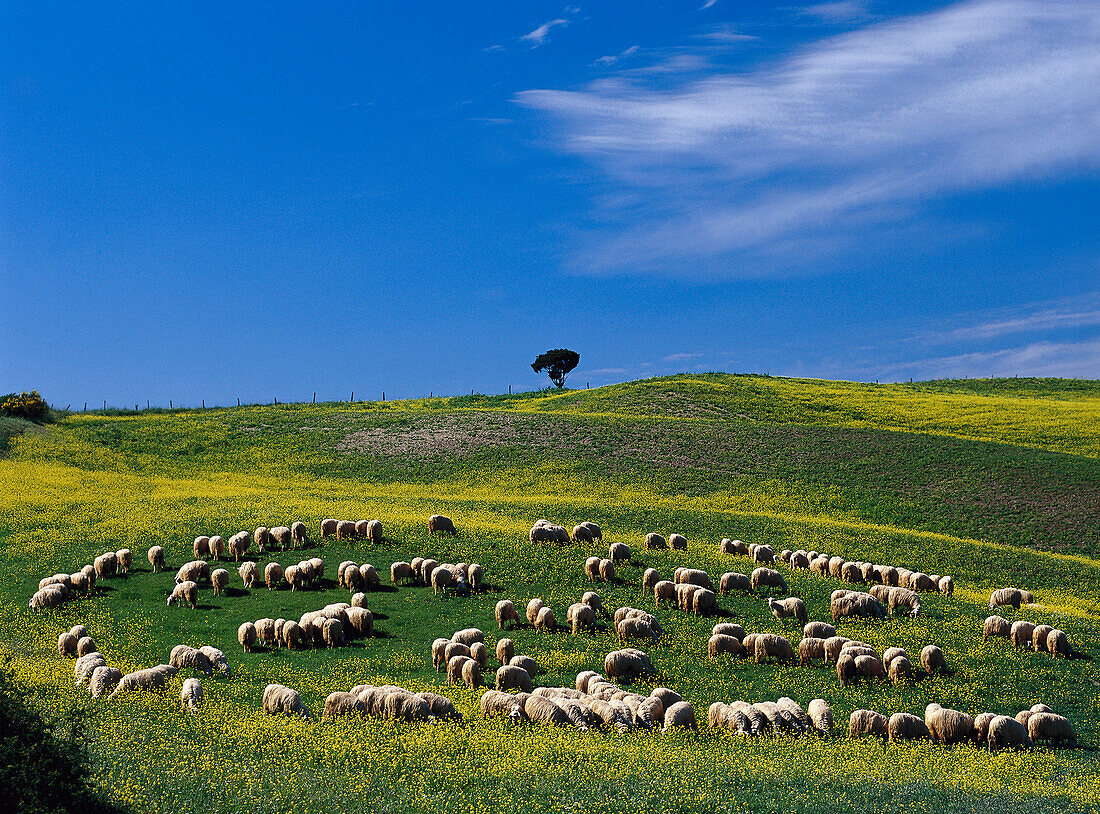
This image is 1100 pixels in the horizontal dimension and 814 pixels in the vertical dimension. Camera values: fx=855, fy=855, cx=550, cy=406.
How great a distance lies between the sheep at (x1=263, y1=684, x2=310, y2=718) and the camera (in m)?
19.9

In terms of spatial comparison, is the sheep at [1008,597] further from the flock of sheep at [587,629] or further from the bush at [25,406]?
the bush at [25,406]

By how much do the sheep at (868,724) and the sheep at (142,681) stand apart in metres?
16.9

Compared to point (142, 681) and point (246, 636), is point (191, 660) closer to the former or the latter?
point (142, 681)

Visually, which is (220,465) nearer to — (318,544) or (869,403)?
(318,544)

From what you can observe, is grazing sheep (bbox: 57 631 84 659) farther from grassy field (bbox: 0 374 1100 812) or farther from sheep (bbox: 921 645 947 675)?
sheep (bbox: 921 645 947 675)

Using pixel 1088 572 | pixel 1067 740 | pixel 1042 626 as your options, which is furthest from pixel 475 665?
pixel 1088 572

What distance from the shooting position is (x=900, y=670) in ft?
78.4

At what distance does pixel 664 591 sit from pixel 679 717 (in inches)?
422

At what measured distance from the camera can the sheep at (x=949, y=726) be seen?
2036 cm

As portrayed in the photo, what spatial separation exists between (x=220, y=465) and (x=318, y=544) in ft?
100

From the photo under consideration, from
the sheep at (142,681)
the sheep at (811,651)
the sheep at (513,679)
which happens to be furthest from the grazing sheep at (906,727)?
the sheep at (142,681)

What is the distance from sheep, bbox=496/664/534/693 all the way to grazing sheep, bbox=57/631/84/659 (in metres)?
13.1

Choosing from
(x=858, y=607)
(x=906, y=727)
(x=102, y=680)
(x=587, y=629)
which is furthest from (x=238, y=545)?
(x=906, y=727)

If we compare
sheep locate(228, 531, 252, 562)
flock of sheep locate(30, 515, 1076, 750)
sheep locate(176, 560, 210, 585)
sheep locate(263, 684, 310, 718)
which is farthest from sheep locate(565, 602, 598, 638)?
sheep locate(228, 531, 252, 562)
